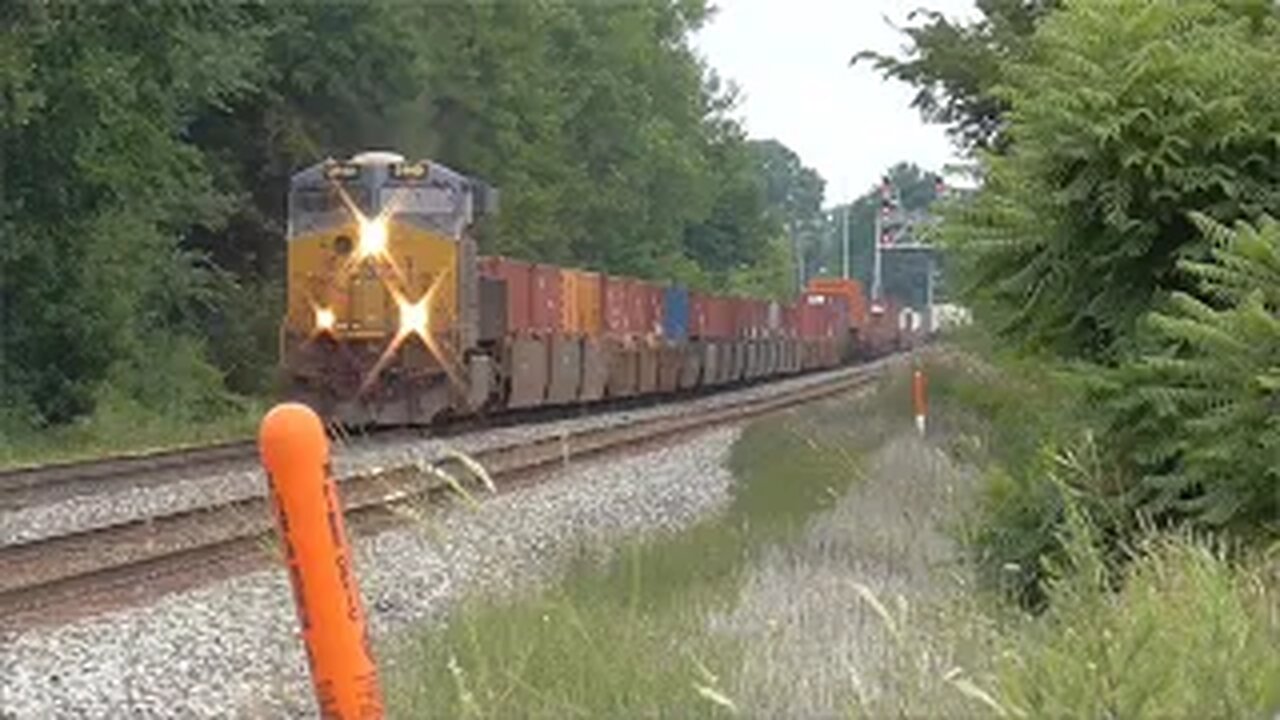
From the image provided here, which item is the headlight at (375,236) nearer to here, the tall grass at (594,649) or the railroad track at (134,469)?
the railroad track at (134,469)

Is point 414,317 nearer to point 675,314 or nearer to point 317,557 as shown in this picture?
point 675,314

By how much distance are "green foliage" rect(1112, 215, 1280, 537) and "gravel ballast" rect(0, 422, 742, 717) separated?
9.11 ft

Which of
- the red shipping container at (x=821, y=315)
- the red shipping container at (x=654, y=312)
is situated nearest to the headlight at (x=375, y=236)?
the red shipping container at (x=654, y=312)

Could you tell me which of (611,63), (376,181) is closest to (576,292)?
(376,181)

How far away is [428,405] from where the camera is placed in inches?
1097

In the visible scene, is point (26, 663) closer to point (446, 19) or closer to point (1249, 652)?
point (1249, 652)

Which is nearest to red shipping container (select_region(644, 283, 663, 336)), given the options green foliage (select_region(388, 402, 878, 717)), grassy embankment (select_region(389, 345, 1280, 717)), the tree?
grassy embankment (select_region(389, 345, 1280, 717))

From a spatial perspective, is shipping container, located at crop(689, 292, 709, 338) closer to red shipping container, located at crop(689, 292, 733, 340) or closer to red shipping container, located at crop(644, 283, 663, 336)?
red shipping container, located at crop(689, 292, 733, 340)

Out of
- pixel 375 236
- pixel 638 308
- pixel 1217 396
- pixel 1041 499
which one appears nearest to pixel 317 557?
pixel 1217 396

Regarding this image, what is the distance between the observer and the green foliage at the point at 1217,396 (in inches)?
320

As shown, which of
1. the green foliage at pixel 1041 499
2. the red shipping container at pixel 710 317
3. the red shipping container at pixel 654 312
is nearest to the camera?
the green foliage at pixel 1041 499

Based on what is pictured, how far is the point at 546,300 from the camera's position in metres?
33.5

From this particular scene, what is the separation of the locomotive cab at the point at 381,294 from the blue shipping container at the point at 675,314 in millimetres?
15356

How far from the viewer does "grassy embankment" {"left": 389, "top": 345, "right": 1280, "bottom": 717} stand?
5.48 meters
